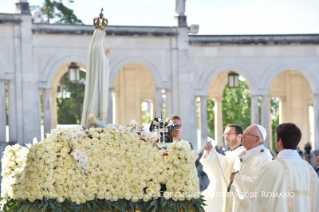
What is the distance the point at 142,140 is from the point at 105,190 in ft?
3.05

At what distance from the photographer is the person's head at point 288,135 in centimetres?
707

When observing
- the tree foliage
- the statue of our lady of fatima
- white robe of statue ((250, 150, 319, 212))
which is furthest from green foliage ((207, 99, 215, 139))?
white robe of statue ((250, 150, 319, 212))

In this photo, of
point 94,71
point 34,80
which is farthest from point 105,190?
point 34,80

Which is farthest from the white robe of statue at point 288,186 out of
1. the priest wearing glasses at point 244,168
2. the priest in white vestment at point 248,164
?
the priest in white vestment at point 248,164

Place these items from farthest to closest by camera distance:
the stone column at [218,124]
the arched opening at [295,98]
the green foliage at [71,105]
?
the green foliage at [71,105] → the arched opening at [295,98] → the stone column at [218,124]

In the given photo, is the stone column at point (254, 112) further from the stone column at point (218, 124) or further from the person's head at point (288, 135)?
the person's head at point (288, 135)

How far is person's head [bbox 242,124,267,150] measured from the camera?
30.3ft

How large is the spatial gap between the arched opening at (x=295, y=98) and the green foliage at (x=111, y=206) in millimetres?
23761

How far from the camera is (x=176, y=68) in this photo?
1069 inches

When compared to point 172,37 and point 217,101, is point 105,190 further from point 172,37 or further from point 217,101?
point 217,101

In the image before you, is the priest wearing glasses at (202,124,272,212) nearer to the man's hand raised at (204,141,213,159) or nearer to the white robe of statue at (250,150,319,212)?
the man's hand raised at (204,141,213,159)

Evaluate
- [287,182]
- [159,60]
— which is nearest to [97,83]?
[287,182]

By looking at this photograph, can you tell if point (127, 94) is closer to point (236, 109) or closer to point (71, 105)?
point (71, 105)

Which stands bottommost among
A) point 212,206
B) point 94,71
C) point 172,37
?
point 212,206
